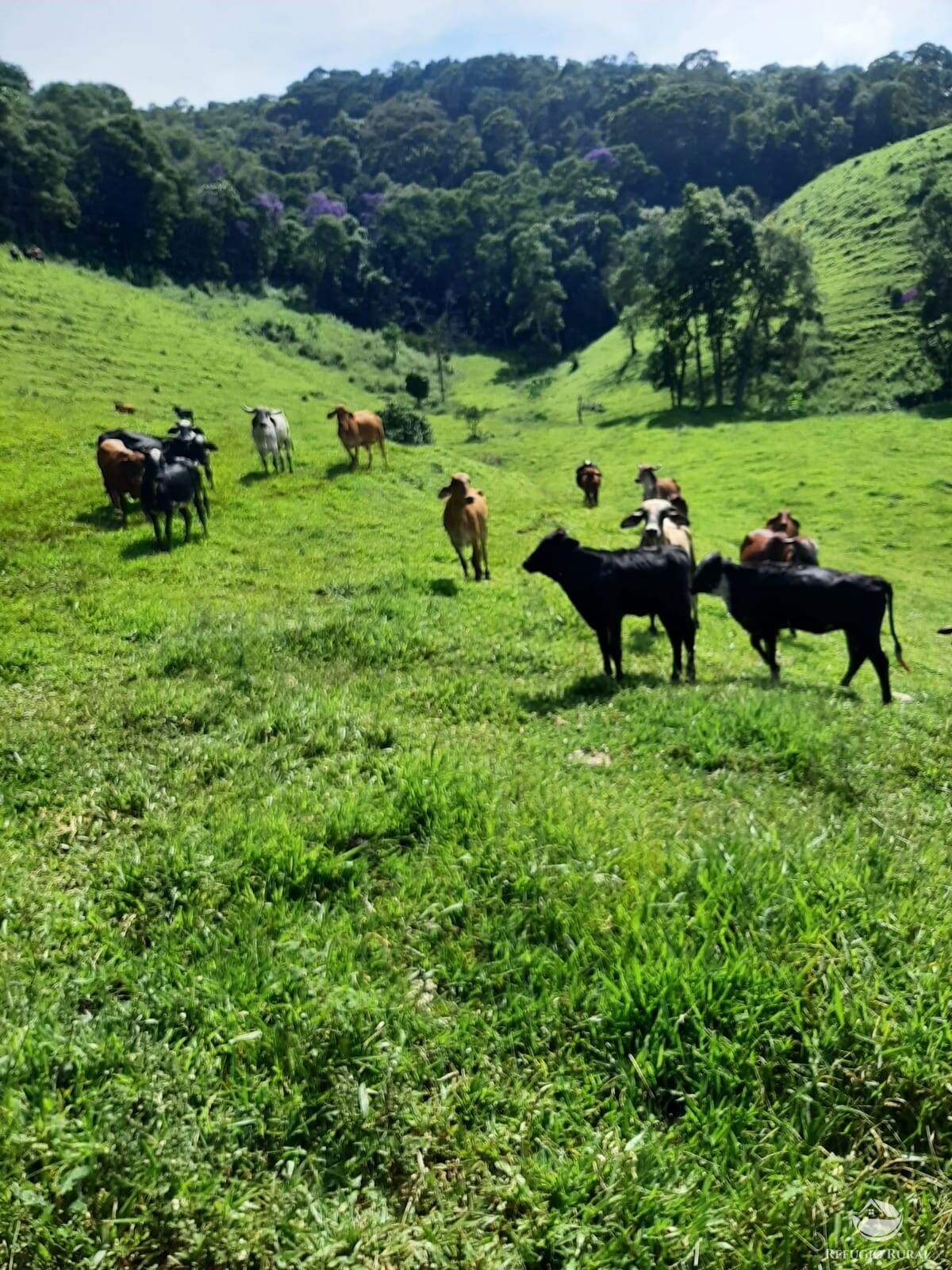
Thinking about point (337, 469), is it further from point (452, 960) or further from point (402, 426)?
point (452, 960)

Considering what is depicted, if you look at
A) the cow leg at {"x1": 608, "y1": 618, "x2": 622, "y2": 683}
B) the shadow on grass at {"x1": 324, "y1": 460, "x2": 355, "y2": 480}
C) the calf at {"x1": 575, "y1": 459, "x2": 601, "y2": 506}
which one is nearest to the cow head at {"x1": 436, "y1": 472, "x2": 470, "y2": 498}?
the cow leg at {"x1": 608, "y1": 618, "x2": 622, "y2": 683}

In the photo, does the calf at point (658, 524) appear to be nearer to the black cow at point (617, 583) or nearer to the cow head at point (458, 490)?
the black cow at point (617, 583)

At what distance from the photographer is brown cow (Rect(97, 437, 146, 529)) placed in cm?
1552

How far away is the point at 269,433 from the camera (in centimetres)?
2059

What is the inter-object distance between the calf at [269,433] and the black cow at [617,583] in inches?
532

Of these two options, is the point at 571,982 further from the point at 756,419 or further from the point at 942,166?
the point at 942,166

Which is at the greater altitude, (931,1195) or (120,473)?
(120,473)

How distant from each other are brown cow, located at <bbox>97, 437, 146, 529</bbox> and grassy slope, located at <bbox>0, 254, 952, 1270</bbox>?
757 centimetres

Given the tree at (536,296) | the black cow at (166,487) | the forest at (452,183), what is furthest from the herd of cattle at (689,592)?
the tree at (536,296)

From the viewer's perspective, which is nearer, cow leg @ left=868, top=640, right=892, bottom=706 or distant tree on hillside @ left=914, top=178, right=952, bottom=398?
cow leg @ left=868, top=640, right=892, bottom=706

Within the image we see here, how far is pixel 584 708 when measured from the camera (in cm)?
742

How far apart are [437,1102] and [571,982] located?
2.44 ft

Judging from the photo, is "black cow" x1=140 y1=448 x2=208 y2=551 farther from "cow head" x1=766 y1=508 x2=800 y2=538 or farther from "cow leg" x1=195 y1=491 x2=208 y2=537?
"cow head" x1=766 y1=508 x2=800 y2=538

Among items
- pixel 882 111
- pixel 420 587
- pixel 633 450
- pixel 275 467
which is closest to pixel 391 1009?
pixel 420 587
